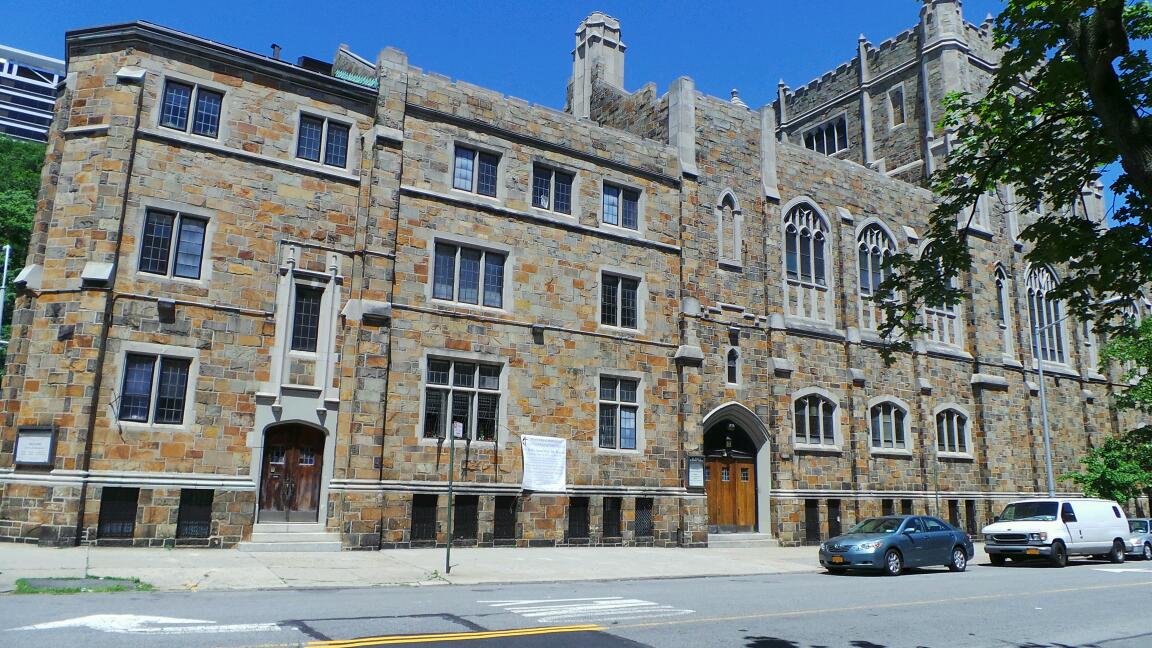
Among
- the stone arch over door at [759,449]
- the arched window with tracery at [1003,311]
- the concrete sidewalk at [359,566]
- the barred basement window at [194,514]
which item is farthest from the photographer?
the arched window with tracery at [1003,311]

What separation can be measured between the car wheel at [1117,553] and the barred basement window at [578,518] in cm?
1536

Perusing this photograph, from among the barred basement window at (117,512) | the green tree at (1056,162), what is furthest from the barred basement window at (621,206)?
the green tree at (1056,162)

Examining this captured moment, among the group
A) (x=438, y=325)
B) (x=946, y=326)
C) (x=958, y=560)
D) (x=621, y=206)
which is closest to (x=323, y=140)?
(x=438, y=325)

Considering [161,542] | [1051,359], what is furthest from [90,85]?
[1051,359]

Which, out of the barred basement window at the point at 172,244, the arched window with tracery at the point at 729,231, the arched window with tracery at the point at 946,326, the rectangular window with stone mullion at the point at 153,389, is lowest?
the rectangular window with stone mullion at the point at 153,389

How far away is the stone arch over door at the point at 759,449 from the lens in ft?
86.7

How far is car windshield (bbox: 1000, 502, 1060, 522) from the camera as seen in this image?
23.0 meters

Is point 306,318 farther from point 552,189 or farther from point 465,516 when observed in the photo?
point 552,189

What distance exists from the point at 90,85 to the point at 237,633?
51.0 ft

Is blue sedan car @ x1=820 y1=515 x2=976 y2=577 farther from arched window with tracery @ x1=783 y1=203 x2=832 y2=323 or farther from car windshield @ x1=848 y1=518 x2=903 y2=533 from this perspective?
arched window with tracery @ x1=783 y1=203 x2=832 y2=323

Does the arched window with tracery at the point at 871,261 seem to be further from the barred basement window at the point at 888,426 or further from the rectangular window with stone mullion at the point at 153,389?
the rectangular window with stone mullion at the point at 153,389

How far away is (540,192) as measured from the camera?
951 inches

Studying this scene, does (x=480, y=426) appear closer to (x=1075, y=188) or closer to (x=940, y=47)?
(x=1075, y=188)

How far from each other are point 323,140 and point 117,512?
10.0 metres
